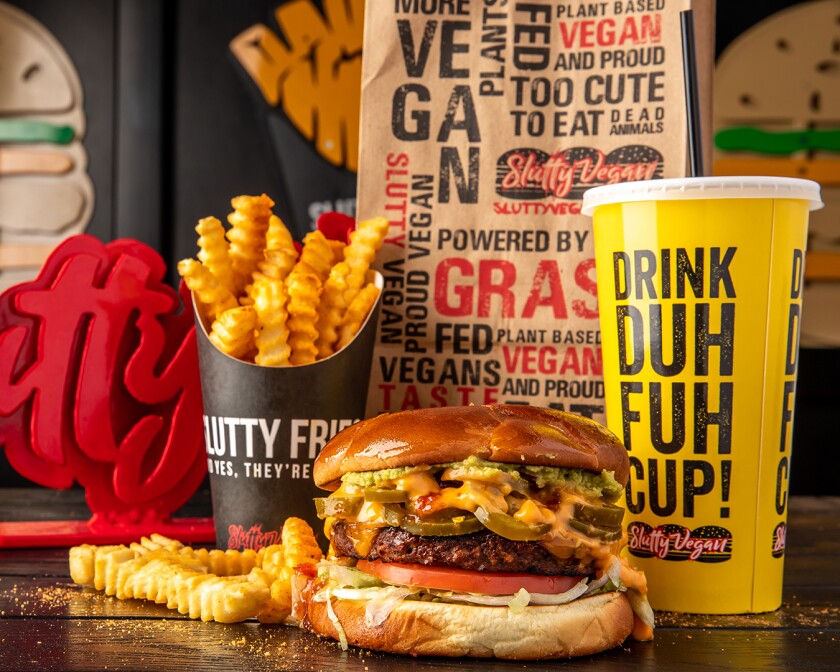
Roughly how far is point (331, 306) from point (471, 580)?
0.70m

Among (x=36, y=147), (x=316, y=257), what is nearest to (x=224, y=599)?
(x=316, y=257)

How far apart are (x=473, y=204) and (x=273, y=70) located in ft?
10.4

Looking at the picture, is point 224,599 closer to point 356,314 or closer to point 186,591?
point 186,591

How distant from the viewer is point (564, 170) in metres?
2.04

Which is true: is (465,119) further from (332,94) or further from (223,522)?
(332,94)

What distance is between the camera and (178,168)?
198 inches

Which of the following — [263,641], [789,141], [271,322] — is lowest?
[263,641]

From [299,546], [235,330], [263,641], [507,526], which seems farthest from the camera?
[235,330]

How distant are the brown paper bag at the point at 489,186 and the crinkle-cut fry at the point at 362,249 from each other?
136 millimetres

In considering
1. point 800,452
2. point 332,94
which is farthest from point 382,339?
point 800,452

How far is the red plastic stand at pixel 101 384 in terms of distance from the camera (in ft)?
6.78

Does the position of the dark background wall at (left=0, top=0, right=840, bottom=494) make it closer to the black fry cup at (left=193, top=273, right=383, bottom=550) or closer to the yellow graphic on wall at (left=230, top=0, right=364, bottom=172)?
the yellow graphic on wall at (left=230, top=0, right=364, bottom=172)

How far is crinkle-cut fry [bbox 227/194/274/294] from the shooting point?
1887 millimetres

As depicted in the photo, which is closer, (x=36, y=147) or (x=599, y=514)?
(x=599, y=514)
